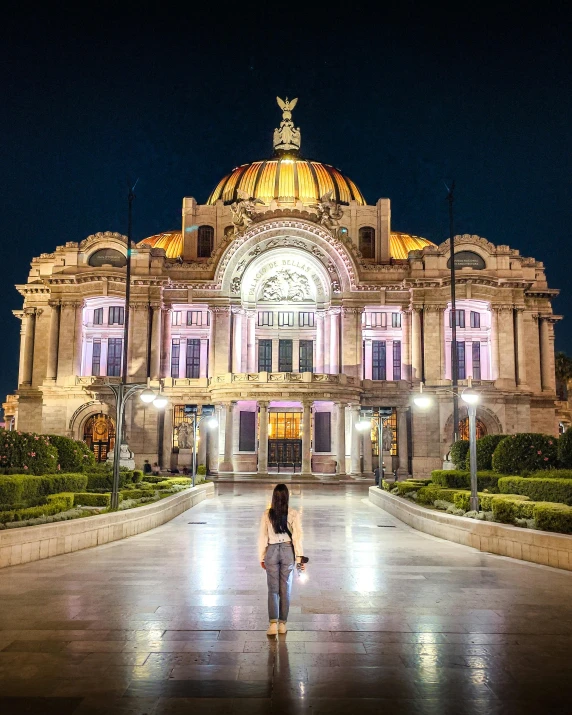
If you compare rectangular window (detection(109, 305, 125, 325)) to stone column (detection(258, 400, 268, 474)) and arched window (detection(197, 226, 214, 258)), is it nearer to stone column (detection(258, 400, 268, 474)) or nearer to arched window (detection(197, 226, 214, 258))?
arched window (detection(197, 226, 214, 258))

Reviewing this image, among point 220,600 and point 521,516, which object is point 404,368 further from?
point 220,600

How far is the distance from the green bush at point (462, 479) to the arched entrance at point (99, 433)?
35.1 metres

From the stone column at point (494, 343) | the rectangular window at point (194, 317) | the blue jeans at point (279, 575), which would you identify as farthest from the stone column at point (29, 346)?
the blue jeans at point (279, 575)

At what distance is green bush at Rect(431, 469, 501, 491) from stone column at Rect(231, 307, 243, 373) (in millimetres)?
30299

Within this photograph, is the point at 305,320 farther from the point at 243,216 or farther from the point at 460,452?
the point at 460,452

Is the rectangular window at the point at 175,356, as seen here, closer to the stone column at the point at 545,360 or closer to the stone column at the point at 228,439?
the stone column at the point at 228,439

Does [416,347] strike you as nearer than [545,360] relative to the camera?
Yes

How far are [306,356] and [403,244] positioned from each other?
695 inches

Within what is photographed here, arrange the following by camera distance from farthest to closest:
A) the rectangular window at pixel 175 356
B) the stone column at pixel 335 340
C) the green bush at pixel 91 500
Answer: the rectangular window at pixel 175 356
the stone column at pixel 335 340
the green bush at pixel 91 500

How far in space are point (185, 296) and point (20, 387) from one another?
17.7m

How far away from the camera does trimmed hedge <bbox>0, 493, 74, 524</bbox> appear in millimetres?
17703

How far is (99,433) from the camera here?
62.1 meters

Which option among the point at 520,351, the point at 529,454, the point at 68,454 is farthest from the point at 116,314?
the point at 529,454

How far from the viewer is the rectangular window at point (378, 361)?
64.1 m
